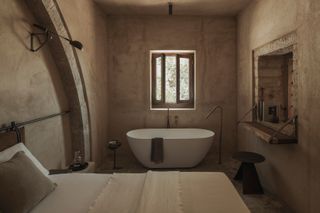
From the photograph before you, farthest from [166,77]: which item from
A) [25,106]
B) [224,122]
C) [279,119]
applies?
[25,106]

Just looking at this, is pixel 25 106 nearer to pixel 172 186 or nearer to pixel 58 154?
pixel 58 154

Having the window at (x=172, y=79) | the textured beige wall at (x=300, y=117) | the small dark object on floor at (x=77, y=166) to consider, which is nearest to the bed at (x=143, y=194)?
the small dark object on floor at (x=77, y=166)

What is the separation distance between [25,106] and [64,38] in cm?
88

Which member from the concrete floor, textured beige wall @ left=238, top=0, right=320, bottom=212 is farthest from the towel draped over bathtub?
textured beige wall @ left=238, top=0, right=320, bottom=212

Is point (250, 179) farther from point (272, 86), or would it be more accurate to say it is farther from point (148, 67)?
point (148, 67)

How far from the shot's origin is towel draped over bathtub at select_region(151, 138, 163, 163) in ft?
11.6

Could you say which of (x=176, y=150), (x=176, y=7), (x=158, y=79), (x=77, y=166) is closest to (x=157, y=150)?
(x=176, y=150)

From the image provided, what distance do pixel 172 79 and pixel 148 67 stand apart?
55 cm

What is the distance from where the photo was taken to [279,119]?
3082 millimetres

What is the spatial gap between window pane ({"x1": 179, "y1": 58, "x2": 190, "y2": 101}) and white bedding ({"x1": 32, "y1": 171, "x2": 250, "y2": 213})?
272cm

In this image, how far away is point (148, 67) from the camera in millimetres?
4367

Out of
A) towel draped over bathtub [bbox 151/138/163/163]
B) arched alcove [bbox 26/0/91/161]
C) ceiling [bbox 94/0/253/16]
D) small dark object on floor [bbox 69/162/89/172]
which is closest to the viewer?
arched alcove [bbox 26/0/91/161]

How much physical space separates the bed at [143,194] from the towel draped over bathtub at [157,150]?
155 cm

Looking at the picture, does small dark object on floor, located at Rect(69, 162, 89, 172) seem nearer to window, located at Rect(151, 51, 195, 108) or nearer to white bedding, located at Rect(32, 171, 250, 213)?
white bedding, located at Rect(32, 171, 250, 213)
